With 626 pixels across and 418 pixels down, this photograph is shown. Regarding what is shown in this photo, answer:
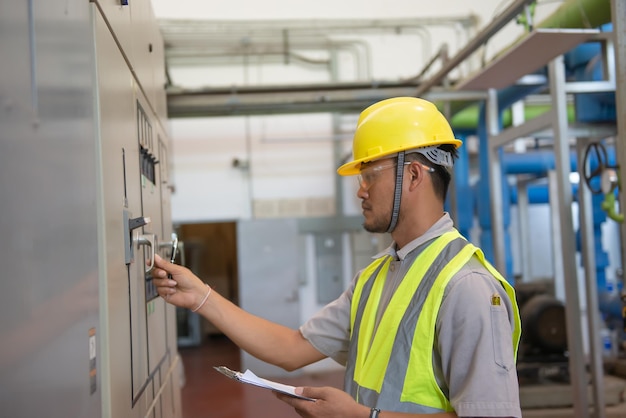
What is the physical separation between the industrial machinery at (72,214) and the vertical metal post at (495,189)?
3.21 metres

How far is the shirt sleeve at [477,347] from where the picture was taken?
1.34 meters

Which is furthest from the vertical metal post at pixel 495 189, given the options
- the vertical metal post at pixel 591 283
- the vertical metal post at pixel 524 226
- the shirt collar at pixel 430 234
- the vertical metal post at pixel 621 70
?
the vertical metal post at pixel 524 226

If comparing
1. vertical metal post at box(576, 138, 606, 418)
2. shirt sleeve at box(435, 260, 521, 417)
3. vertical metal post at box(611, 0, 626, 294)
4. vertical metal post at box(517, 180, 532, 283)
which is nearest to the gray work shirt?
shirt sleeve at box(435, 260, 521, 417)

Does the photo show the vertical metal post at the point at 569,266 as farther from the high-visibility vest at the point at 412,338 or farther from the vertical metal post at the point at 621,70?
the high-visibility vest at the point at 412,338

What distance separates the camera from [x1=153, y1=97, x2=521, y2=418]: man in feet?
4.54

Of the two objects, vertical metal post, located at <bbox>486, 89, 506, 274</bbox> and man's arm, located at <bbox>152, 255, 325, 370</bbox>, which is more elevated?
vertical metal post, located at <bbox>486, 89, 506, 274</bbox>

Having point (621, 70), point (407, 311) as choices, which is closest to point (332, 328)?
point (407, 311)

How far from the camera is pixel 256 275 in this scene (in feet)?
23.6

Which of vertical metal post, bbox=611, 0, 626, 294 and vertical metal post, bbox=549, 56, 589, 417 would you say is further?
vertical metal post, bbox=549, 56, 589, 417

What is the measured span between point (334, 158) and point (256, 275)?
1.72m

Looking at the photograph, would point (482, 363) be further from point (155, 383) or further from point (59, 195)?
point (155, 383)

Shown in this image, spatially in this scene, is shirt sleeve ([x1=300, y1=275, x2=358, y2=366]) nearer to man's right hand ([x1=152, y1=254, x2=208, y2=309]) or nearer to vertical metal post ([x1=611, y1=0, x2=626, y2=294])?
man's right hand ([x1=152, y1=254, x2=208, y2=309])

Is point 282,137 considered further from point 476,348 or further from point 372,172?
point 476,348

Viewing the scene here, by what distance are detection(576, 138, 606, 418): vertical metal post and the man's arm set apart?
2.61 meters
